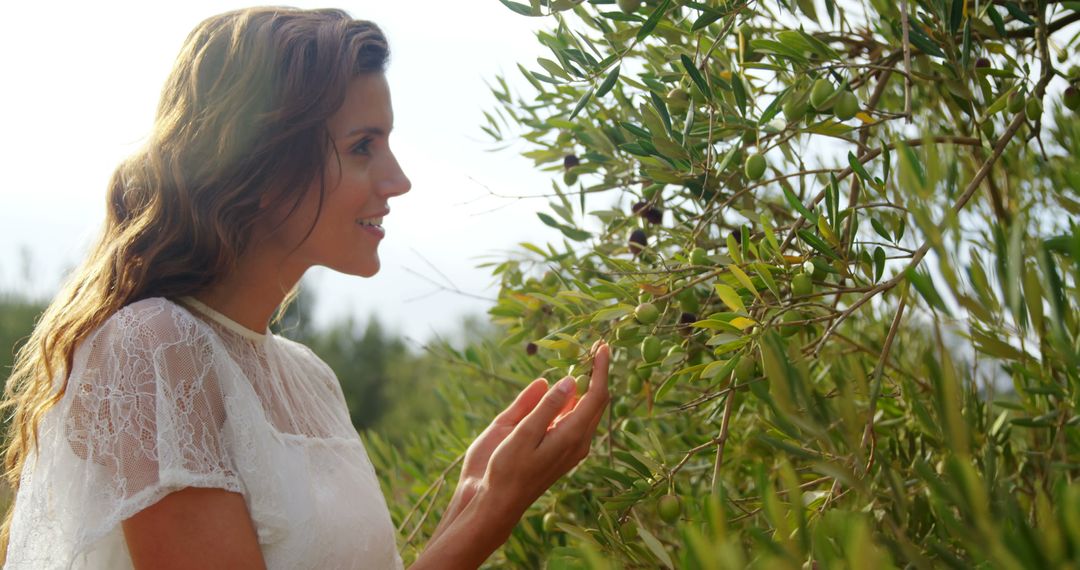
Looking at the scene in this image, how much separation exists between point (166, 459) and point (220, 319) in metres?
0.35

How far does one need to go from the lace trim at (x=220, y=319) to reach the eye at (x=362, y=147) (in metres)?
0.37

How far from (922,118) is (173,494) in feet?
4.97

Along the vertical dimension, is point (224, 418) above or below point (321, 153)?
below

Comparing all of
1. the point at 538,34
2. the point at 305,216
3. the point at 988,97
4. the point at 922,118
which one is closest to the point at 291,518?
the point at 305,216

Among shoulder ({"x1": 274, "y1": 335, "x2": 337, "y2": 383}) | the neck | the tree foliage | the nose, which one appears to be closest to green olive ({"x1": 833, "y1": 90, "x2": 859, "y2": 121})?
the tree foliage

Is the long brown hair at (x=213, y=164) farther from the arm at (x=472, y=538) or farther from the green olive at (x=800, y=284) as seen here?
the green olive at (x=800, y=284)

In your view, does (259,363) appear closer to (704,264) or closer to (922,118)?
(704,264)

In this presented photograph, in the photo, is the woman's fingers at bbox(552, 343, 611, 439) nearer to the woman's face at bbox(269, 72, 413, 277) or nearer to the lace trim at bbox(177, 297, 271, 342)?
the woman's face at bbox(269, 72, 413, 277)

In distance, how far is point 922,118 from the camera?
6.01 feet

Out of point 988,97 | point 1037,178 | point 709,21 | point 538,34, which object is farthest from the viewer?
point 1037,178

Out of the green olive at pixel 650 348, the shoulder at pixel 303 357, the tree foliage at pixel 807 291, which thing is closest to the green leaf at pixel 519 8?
the tree foliage at pixel 807 291

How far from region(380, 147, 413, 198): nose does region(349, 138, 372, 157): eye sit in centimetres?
5

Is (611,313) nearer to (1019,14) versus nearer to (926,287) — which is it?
(926,287)

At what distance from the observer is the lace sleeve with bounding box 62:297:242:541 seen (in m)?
1.35
